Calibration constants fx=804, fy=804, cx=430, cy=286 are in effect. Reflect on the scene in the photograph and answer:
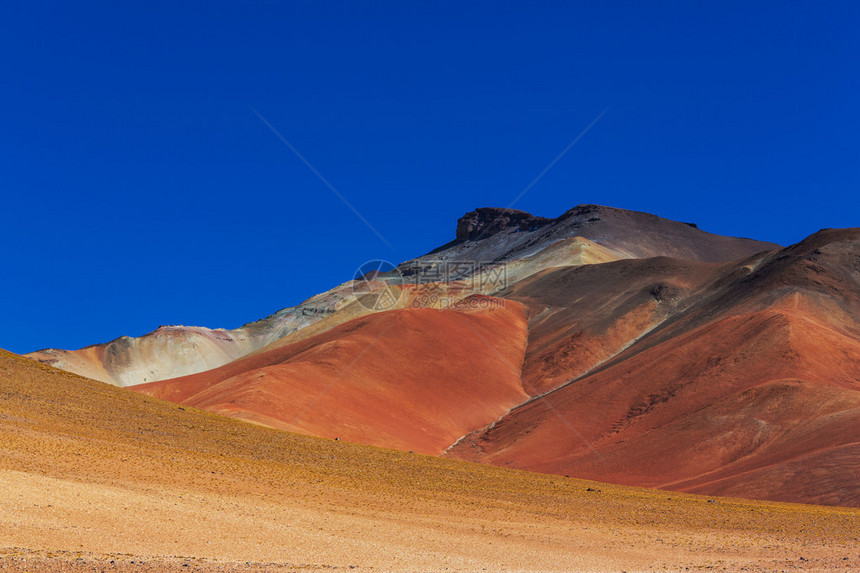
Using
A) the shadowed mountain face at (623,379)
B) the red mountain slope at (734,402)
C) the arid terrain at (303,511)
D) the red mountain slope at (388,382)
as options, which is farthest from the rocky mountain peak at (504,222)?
the arid terrain at (303,511)

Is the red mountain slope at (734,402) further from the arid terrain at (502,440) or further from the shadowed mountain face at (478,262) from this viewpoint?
the shadowed mountain face at (478,262)

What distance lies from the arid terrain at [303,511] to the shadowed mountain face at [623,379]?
1053cm

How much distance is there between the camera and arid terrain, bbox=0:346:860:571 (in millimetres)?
15086

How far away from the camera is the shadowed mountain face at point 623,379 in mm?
41469

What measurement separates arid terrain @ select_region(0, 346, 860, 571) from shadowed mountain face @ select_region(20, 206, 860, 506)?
10532mm

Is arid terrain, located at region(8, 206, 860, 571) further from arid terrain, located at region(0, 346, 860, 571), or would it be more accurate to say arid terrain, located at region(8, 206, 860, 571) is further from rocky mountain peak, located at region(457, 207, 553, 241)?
rocky mountain peak, located at region(457, 207, 553, 241)

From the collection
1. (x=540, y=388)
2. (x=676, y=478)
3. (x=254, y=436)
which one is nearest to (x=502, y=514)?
(x=254, y=436)

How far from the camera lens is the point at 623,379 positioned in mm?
57969

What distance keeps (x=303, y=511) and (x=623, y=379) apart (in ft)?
136

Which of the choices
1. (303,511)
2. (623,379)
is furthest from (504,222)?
(303,511)

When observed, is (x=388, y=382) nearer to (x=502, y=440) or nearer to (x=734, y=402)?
(x=502, y=440)

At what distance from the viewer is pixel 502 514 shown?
23.0 metres

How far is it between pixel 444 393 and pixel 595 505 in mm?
39436

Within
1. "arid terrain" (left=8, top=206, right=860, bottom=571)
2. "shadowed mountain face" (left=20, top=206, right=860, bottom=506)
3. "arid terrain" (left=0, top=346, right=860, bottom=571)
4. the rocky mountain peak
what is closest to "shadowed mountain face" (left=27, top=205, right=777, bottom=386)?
the rocky mountain peak
